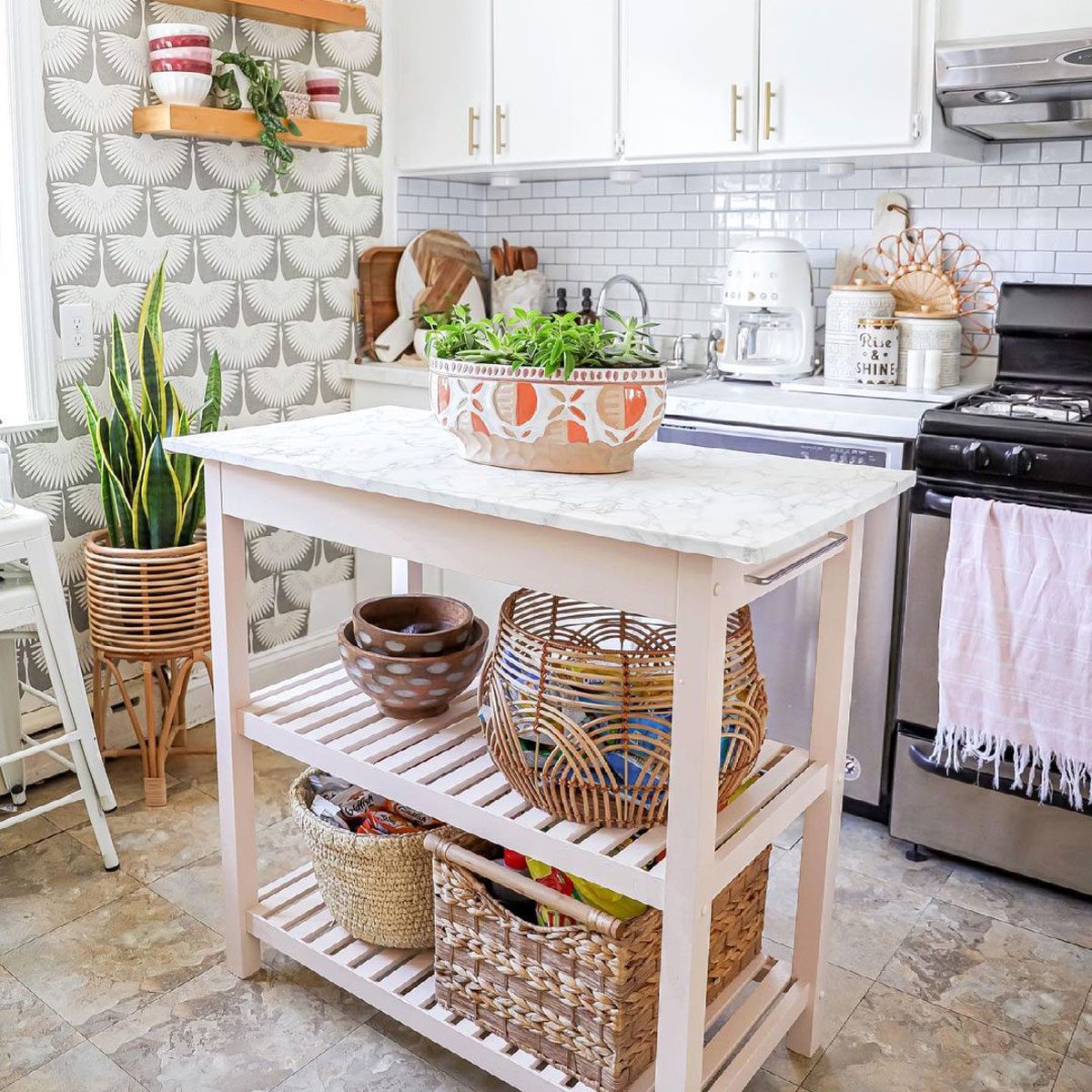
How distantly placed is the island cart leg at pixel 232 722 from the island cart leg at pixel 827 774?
3.23 ft

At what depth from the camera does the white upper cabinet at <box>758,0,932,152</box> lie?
105 inches

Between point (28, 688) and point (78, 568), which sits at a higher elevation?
point (78, 568)

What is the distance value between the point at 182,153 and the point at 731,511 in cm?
221

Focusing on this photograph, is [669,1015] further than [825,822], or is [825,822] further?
[825,822]

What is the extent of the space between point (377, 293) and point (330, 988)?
87.3 inches

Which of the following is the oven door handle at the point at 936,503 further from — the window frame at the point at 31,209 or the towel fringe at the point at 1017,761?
the window frame at the point at 31,209

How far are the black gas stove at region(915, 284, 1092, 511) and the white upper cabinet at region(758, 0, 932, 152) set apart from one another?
60 cm

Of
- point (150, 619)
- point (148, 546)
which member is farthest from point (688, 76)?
point (150, 619)

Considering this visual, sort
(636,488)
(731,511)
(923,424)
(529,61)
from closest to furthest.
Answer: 1. (731,511)
2. (636,488)
3. (923,424)
4. (529,61)

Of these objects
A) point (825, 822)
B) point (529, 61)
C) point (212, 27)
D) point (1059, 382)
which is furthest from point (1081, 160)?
point (212, 27)

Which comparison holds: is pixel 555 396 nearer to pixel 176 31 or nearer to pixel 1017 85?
pixel 1017 85

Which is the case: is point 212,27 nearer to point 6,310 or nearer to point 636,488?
point 6,310

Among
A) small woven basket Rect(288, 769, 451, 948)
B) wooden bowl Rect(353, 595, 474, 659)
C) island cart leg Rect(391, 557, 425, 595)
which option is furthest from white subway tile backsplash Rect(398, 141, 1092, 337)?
small woven basket Rect(288, 769, 451, 948)

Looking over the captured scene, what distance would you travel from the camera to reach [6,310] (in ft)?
9.28
